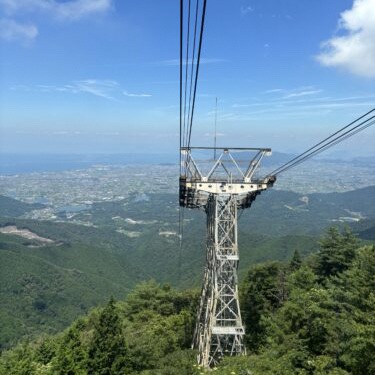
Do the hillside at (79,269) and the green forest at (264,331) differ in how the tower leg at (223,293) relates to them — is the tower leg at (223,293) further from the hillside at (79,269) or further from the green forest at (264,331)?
the hillside at (79,269)

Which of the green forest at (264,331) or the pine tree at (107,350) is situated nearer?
the green forest at (264,331)

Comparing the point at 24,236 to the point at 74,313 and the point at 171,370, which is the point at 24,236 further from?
the point at 171,370

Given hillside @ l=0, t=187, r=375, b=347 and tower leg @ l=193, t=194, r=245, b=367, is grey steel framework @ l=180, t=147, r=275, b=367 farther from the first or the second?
hillside @ l=0, t=187, r=375, b=347

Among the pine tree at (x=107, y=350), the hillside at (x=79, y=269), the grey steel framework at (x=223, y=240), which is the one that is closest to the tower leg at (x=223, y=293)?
the grey steel framework at (x=223, y=240)

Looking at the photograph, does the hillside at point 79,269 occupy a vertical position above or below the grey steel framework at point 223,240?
below

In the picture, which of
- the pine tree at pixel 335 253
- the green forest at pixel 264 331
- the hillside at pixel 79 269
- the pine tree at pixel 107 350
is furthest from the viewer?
the hillside at pixel 79 269

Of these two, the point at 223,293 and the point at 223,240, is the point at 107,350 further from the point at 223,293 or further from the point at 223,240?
the point at 223,240

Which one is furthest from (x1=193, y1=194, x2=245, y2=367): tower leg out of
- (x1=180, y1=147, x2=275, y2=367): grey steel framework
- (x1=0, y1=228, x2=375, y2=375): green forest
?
(x1=0, y1=228, x2=375, y2=375): green forest

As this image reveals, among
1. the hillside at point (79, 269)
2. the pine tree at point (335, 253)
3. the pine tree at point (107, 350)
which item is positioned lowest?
the hillside at point (79, 269)
